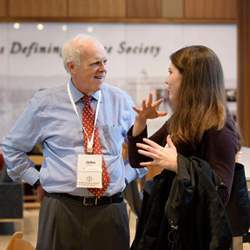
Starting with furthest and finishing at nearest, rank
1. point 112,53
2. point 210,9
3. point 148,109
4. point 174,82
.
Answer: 1. point 210,9
2. point 112,53
3. point 148,109
4. point 174,82

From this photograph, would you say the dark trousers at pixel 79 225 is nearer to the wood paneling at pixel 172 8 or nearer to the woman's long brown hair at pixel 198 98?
the woman's long brown hair at pixel 198 98

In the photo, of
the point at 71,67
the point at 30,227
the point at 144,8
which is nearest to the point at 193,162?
the point at 71,67

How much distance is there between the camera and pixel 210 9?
353 inches

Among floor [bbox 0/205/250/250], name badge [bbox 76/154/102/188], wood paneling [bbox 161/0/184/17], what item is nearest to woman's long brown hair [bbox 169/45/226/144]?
name badge [bbox 76/154/102/188]

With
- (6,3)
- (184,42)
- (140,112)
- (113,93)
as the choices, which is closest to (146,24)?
(184,42)

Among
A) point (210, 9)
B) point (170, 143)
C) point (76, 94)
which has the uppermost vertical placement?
point (210, 9)

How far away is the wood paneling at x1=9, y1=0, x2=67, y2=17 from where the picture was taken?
8553 mm

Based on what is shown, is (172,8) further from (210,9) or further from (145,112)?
(145,112)

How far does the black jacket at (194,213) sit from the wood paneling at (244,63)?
6.98m

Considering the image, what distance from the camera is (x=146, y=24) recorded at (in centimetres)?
883

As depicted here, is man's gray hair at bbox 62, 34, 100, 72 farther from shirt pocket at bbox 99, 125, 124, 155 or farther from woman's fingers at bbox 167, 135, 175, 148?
woman's fingers at bbox 167, 135, 175, 148

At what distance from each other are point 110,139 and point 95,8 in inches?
240

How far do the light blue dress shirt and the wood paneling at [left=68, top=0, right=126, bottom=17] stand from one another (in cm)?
587

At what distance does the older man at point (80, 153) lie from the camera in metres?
2.79
